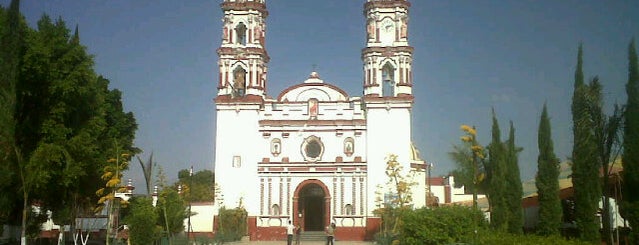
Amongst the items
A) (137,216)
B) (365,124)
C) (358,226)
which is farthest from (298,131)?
(137,216)

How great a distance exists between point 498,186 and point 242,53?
1933 cm

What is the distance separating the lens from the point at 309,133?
42.2 meters

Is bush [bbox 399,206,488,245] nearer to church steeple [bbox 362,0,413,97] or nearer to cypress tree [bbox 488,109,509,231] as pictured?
cypress tree [bbox 488,109,509,231]

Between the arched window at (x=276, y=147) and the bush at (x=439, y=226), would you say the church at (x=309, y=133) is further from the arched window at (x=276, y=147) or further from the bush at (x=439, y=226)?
the bush at (x=439, y=226)

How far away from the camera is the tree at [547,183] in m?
25.8

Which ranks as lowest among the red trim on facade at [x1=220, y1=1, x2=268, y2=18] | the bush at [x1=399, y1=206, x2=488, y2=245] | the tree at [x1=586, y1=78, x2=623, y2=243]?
the bush at [x1=399, y1=206, x2=488, y2=245]

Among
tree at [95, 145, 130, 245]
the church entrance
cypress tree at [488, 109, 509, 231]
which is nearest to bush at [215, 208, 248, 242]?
the church entrance

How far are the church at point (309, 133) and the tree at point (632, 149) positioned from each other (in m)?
19.2

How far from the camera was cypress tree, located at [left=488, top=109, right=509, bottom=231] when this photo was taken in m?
28.4

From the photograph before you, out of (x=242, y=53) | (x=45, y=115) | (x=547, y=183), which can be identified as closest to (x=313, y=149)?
(x=242, y=53)

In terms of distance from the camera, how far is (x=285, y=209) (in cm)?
4131

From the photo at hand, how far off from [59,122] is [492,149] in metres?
17.0

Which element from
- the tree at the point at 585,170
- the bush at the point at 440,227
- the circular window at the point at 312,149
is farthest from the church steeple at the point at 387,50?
the bush at the point at 440,227

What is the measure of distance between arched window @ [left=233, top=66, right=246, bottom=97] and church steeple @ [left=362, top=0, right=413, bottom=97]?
292 inches
